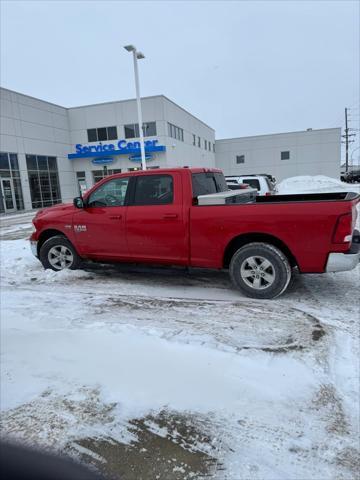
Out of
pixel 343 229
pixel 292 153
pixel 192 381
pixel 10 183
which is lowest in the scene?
pixel 192 381

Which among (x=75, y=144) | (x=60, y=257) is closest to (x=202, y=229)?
(x=60, y=257)

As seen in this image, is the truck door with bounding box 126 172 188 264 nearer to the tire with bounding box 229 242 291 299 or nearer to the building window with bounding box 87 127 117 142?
the tire with bounding box 229 242 291 299

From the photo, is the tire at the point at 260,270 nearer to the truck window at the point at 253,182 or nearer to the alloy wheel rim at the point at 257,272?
the alloy wheel rim at the point at 257,272

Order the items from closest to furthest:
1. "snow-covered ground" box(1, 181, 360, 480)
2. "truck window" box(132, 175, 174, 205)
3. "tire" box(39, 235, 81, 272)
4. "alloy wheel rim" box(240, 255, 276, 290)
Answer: "snow-covered ground" box(1, 181, 360, 480) → "alloy wheel rim" box(240, 255, 276, 290) → "truck window" box(132, 175, 174, 205) → "tire" box(39, 235, 81, 272)

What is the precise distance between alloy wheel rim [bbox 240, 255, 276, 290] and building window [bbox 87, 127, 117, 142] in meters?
29.7

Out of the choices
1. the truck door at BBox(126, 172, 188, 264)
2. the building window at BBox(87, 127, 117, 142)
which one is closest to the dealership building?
the building window at BBox(87, 127, 117, 142)

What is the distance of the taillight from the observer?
433 cm

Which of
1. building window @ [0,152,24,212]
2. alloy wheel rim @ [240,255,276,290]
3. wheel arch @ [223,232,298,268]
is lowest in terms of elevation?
alloy wheel rim @ [240,255,276,290]

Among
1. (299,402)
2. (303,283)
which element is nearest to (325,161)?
(303,283)

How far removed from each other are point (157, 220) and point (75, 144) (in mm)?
30290

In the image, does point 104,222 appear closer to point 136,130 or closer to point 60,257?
point 60,257

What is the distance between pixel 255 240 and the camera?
16.5 feet

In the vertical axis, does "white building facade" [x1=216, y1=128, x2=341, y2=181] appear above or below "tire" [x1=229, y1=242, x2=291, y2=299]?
above

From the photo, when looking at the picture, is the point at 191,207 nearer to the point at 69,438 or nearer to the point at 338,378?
the point at 338,378
